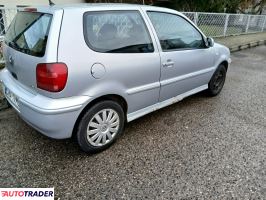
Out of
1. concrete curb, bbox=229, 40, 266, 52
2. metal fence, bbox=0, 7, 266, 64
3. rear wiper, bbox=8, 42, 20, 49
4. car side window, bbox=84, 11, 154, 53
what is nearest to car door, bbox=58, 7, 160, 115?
car side window, bbox=84, 11, 154, 53

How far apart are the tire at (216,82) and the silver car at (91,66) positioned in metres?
1.11

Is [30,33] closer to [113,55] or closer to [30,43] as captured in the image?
[30,43]

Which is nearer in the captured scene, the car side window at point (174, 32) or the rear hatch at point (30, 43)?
the rear hatch at point (30, 43)

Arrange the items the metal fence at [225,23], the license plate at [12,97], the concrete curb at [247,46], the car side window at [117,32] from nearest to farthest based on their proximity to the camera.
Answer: the car side window at [117,32]
the license plate at [12,97]
the concrete curb at [247,46]
the metal fence at [225,23]

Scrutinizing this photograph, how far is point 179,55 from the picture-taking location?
10.7ft

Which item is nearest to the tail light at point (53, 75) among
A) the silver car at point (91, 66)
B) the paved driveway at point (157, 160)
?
the silver car at point (91, 66)

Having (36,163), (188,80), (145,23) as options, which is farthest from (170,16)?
(36,163)

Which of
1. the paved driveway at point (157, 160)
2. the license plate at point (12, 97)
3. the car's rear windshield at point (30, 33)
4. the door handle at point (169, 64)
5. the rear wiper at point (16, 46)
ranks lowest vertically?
the paved driveway at point (157, 160)

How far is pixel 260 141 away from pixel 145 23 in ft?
6.84

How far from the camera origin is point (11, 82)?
277 centimetres

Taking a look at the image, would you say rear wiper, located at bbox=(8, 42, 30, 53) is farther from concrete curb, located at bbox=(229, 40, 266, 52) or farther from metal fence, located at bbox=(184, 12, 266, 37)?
concrete curb, located at bbox=(229, 40, 266, 52)

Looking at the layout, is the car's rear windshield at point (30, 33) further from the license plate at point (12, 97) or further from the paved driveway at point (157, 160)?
the paved driveway at point (157, 160)

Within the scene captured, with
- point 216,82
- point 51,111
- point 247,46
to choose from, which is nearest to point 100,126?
point 51,111

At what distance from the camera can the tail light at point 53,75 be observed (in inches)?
85.6
